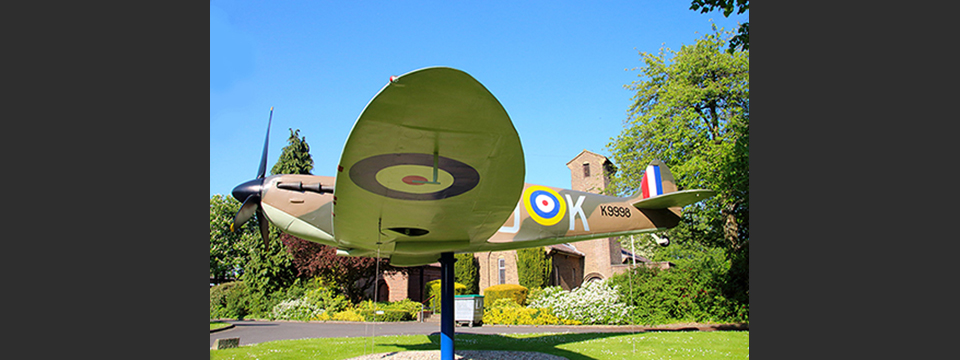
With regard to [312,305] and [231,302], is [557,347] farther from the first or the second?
[231,302]

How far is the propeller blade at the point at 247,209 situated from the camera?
24.6ft

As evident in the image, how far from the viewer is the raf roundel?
7984mm

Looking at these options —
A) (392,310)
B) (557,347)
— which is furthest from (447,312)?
(392,310)

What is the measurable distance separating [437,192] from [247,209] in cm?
442

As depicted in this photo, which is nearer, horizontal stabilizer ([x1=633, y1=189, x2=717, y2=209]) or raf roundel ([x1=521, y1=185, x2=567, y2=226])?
raf roundel ([x1=521, y1=185, x2=567, y2=226])

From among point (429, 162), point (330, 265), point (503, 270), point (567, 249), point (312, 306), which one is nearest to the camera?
point (429, 162)

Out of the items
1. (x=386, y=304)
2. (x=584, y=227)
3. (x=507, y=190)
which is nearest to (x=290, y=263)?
(x=386, y=304)

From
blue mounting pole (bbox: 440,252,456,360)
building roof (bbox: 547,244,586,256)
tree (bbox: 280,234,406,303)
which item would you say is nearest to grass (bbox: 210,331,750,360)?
blue mounting pole (bbox: 440,252,456,360)

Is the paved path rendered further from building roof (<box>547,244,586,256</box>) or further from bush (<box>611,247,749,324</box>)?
building roof (<box>547,244,586,256</box>)

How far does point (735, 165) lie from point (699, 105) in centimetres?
494

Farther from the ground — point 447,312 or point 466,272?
point 447,312

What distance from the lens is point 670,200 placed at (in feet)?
29.3

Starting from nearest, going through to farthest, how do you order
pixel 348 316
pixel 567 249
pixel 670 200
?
pixel 670 200 < pixel 348 316 < pixel 567 249

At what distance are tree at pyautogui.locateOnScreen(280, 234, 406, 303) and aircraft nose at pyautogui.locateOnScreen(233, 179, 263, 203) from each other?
55.0 feet
